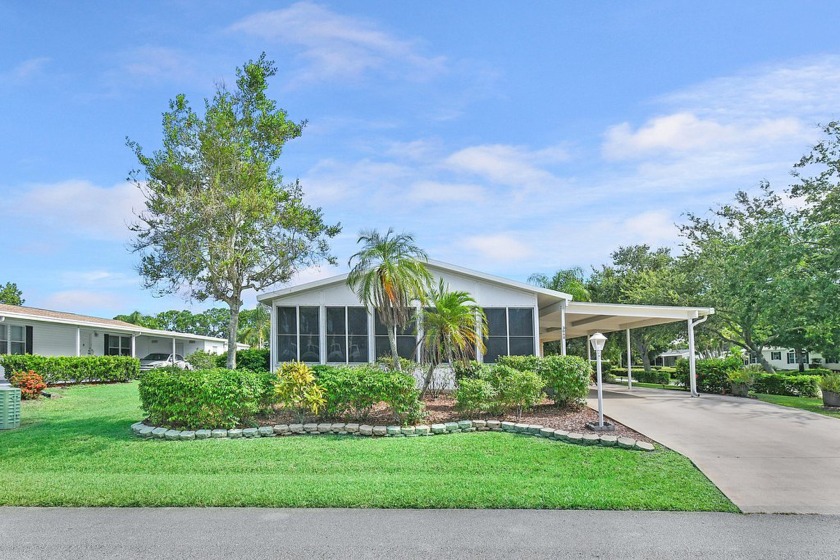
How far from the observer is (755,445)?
9.22 m

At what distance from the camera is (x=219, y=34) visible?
12.5 m

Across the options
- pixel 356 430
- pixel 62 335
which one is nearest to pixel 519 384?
pixel 356 430

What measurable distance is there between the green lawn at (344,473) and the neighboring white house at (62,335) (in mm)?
12832

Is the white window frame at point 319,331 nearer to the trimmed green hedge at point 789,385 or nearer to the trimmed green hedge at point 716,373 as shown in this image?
the trimmed green hedge at point 716,373

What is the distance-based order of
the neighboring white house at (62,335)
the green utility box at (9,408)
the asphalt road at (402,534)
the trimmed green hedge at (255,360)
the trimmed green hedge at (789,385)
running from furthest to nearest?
the neighboring white house at (62,335) < the trimmed green hedge at (255,360) < the trimmed green hedge at (789,385) < the green utility box at (9,408) < the asphalt road at (402,534)

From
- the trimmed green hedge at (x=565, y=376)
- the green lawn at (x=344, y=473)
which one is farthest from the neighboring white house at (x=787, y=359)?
the green lawn at (x=344, y=473)

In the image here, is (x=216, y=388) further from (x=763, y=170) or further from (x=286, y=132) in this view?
(x=763, y=170)

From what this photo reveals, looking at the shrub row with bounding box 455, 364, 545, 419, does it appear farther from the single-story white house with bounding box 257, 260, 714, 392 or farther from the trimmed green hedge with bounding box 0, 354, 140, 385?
the trimmed green hedge with bounding box 0, 354, 140, 385

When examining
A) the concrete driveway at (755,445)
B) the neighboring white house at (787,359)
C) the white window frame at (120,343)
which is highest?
the white window frame at (120,343)

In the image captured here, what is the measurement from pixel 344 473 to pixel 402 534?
2.48 meters

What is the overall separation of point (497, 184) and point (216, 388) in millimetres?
9426

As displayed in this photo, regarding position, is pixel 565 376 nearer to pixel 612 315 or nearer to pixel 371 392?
pixel 371 392

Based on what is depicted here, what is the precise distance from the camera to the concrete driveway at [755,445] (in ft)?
22.0

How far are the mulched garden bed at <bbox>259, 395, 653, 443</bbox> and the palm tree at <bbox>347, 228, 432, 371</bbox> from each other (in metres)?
1.65
